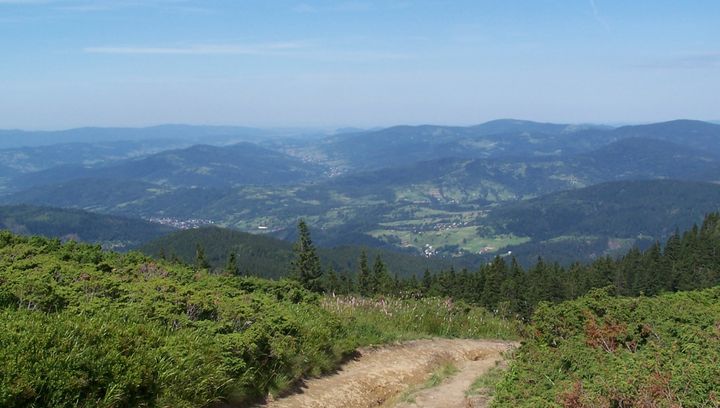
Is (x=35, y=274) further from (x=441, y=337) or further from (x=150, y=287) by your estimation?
(x=441, y=337)

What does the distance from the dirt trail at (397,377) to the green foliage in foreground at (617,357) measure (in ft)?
3.98

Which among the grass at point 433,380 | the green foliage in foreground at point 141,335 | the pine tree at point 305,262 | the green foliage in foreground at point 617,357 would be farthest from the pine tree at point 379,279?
the green foliage in foreground at point 617,357

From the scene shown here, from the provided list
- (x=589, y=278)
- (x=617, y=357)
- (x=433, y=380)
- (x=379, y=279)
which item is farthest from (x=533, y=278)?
(x=617, y=357)

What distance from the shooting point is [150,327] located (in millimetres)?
8000

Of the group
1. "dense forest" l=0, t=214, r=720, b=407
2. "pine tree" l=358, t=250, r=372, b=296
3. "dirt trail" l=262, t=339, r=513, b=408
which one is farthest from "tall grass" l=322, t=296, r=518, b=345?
"pine tree" l=358, t=250, r=372, b=296

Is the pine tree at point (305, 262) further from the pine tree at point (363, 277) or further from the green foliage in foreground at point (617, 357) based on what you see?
the green foliage in foreground at point (617, 357)

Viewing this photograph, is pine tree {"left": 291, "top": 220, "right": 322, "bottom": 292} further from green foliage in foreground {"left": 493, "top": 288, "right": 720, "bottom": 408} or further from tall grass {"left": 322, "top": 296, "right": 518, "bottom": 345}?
green foliage in foreground {"left": 493, "top": 288, "right": 720, "bottom": 408}

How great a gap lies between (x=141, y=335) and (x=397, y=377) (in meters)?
5.78

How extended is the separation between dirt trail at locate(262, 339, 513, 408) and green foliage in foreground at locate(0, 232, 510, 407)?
397mm

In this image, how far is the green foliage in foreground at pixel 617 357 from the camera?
23.5 ft

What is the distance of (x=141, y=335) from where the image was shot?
753cm

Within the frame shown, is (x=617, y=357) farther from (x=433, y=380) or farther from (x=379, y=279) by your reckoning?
(x=379, y=279)

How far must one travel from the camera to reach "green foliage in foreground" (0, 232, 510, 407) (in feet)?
20.0

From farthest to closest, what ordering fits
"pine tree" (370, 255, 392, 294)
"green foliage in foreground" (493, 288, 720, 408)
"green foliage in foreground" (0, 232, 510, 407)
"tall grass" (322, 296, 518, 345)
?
"pine tree" (370, 255, 392, 294) < "tall grass" (322, 296, 518, 345) < "green foliage in foreground" (493, 288, 720, 408) < "green foliage in foreground" (0, 232, 510, 407)
